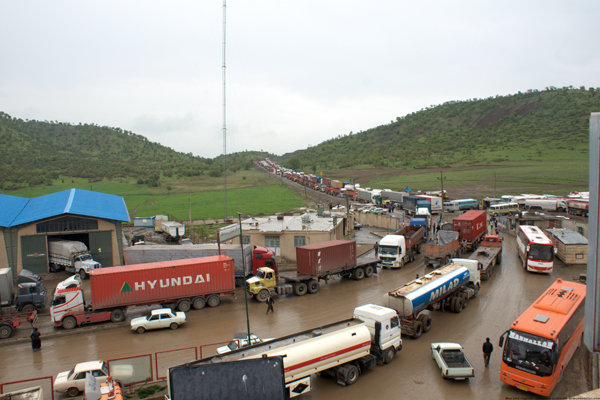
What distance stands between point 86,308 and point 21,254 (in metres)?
12.8

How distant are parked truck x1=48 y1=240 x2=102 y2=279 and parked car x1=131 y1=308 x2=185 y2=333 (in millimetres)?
12100

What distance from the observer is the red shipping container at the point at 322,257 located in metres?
25.6

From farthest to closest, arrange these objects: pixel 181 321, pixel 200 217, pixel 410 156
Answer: pixel 410 156 < pixel 200 217 < pixel 181 321

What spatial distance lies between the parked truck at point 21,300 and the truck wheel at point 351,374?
16.2 m

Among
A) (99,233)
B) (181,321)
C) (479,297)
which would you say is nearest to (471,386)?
(479,297)

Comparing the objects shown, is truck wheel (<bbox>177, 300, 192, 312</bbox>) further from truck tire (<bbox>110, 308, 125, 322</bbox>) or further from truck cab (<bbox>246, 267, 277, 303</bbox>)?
Answer: truck cab (<bbox>246, 267, 277, 303</bbox>)

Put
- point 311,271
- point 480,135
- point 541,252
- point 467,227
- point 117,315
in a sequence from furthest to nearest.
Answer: point 480,135 → point 467,227 → point 541,252 → point 311,271 → point 117,315

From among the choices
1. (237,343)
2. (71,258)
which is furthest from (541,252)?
(71,258)

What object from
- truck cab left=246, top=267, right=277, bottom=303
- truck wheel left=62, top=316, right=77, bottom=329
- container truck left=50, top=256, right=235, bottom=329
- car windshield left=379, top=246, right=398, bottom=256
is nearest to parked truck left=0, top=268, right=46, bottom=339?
truck wheel left=62, top=316, right=77, bottom=329

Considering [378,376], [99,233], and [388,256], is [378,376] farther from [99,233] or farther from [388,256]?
[99,233]

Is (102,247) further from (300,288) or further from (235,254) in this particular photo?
(300,288)

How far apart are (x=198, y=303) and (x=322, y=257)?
813 centimetres

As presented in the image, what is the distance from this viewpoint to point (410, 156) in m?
124

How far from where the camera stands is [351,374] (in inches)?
556
